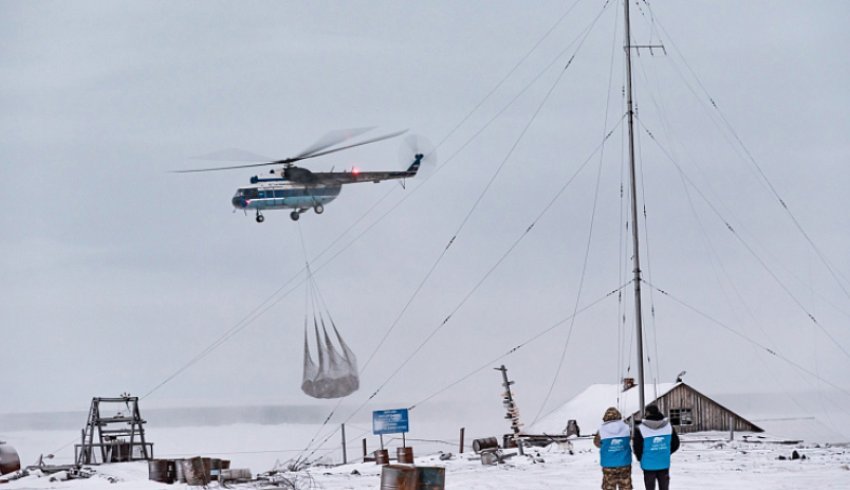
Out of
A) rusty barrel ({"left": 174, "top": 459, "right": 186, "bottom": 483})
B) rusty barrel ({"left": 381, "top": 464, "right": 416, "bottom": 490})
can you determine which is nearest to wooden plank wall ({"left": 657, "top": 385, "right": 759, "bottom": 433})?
rusty barrel ({"left": 174, "top": 459, "right": 186, "bottom": 483})

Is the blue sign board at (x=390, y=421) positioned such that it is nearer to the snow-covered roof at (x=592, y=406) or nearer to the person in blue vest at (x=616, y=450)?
the snow-covered roof at (x=592, y=406)

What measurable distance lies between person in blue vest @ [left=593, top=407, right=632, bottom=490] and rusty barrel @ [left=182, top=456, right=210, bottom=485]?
14.4 metres

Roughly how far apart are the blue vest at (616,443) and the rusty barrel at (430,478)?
3360 millimetres

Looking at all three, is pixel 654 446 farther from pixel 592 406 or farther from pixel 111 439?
pixel 592 406

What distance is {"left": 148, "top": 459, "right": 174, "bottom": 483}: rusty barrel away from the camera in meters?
33.1

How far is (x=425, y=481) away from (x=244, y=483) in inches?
469

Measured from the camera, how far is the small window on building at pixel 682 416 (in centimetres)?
6662

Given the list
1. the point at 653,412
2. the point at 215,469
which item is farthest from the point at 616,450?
the point at 215,469

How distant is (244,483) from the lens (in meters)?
32.0

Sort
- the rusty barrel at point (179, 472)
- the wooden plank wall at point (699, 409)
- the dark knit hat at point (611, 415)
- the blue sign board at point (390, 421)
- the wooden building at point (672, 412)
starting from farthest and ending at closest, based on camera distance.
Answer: the wooden plank wall at point (699, 409)
the wooden building at point (672, 412)
the blue sign board at point (390, 421)
the rusty barrel at point (179, 472)
the dark knit hat at point (611, 415)

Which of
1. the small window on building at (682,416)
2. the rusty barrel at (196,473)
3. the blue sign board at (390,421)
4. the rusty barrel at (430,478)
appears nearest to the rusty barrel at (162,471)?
the rusty barrel at (196,473)

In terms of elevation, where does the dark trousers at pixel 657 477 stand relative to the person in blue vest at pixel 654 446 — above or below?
below

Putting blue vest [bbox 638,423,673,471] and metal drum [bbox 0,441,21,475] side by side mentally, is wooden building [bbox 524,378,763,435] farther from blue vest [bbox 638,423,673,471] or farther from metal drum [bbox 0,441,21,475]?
blue vest [bbox 638,423,673,471]

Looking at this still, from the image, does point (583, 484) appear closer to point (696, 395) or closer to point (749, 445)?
point (749, 445)
